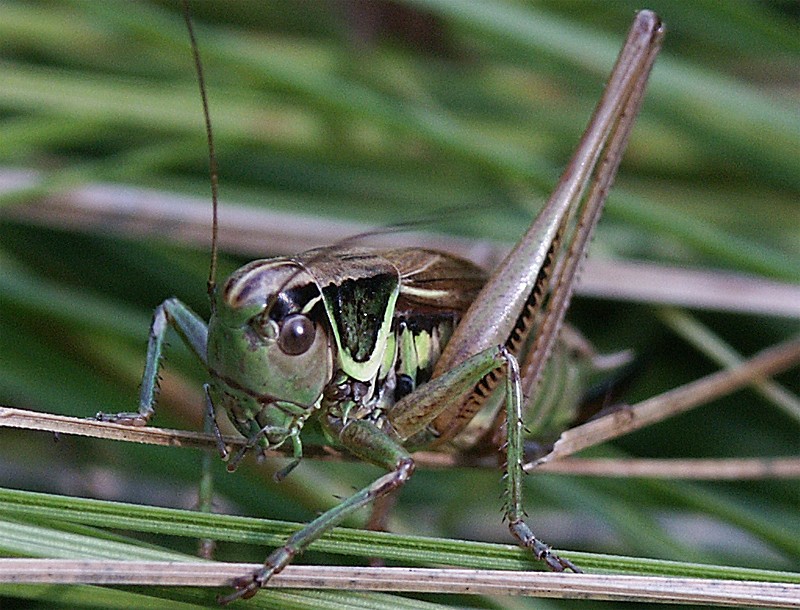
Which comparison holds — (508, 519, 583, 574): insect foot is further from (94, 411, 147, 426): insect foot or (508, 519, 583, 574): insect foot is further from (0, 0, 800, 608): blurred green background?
(94, 411, 147, 426): insect foot

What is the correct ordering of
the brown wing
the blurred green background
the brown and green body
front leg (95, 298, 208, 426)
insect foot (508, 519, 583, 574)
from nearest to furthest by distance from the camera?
insect foot (508, 519, 583, 574) → the brown and green body → front leg (95, 298, 208, 426) → the brown wing → the blurred green background

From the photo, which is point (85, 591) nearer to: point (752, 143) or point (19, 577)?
point (19, 577)

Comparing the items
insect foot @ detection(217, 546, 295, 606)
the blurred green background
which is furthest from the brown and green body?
the blurred green background

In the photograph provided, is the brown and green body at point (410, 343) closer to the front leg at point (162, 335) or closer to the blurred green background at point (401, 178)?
the front leg at point (162, 335)

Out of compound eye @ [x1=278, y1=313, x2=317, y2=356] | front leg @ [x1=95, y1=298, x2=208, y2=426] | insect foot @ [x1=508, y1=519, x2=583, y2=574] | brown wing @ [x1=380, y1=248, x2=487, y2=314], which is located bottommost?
insect foot @ [x1=508, y1=519, x2=583, y2=574]

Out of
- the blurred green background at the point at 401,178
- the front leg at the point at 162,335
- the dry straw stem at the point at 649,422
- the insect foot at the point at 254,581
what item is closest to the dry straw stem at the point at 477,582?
the insect foot at the point at 254,581

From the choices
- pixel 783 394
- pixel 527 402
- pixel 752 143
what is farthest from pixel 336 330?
pixel 752 143
